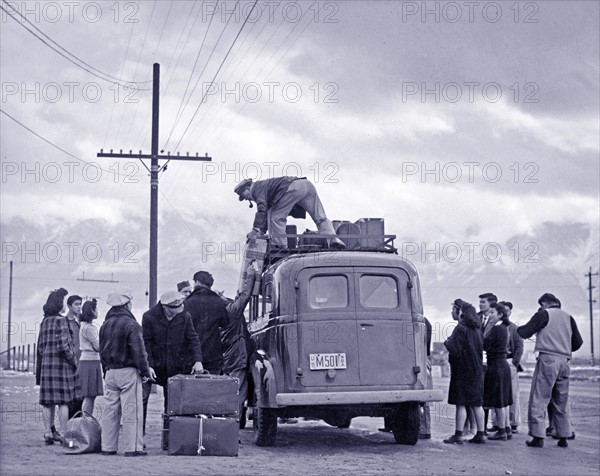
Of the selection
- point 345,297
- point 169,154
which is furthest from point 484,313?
point 169,154

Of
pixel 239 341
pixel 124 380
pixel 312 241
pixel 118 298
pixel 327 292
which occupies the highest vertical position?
pixel 312 241

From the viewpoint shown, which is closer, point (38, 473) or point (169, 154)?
point (38, 473)

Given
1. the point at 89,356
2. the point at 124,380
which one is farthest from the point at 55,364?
the point at 124,380

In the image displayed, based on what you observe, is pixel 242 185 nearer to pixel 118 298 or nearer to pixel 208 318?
pixel 208 318

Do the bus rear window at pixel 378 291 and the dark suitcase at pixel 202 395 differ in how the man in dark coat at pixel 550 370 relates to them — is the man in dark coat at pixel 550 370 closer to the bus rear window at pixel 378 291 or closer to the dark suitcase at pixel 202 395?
the bus rear window at pixel 378 291

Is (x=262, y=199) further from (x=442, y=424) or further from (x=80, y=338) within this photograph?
(x=442, y=424)

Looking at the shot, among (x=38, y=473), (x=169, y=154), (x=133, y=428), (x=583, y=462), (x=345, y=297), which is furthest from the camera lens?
(x=169, y=154)

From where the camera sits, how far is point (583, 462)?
39.1 ft

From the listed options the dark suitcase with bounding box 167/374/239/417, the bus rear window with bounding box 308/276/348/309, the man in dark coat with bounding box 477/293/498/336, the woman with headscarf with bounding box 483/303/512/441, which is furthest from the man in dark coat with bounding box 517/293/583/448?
the dark suitcase with bounding box 167/374/239/417

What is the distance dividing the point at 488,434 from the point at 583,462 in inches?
107

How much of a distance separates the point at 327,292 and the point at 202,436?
276 cm

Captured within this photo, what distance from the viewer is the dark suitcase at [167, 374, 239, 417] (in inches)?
441

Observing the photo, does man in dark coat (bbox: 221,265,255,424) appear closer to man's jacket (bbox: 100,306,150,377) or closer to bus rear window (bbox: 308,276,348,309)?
bus rear window (bbox: 308,276,348,309)

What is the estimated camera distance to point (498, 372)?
555 inches
